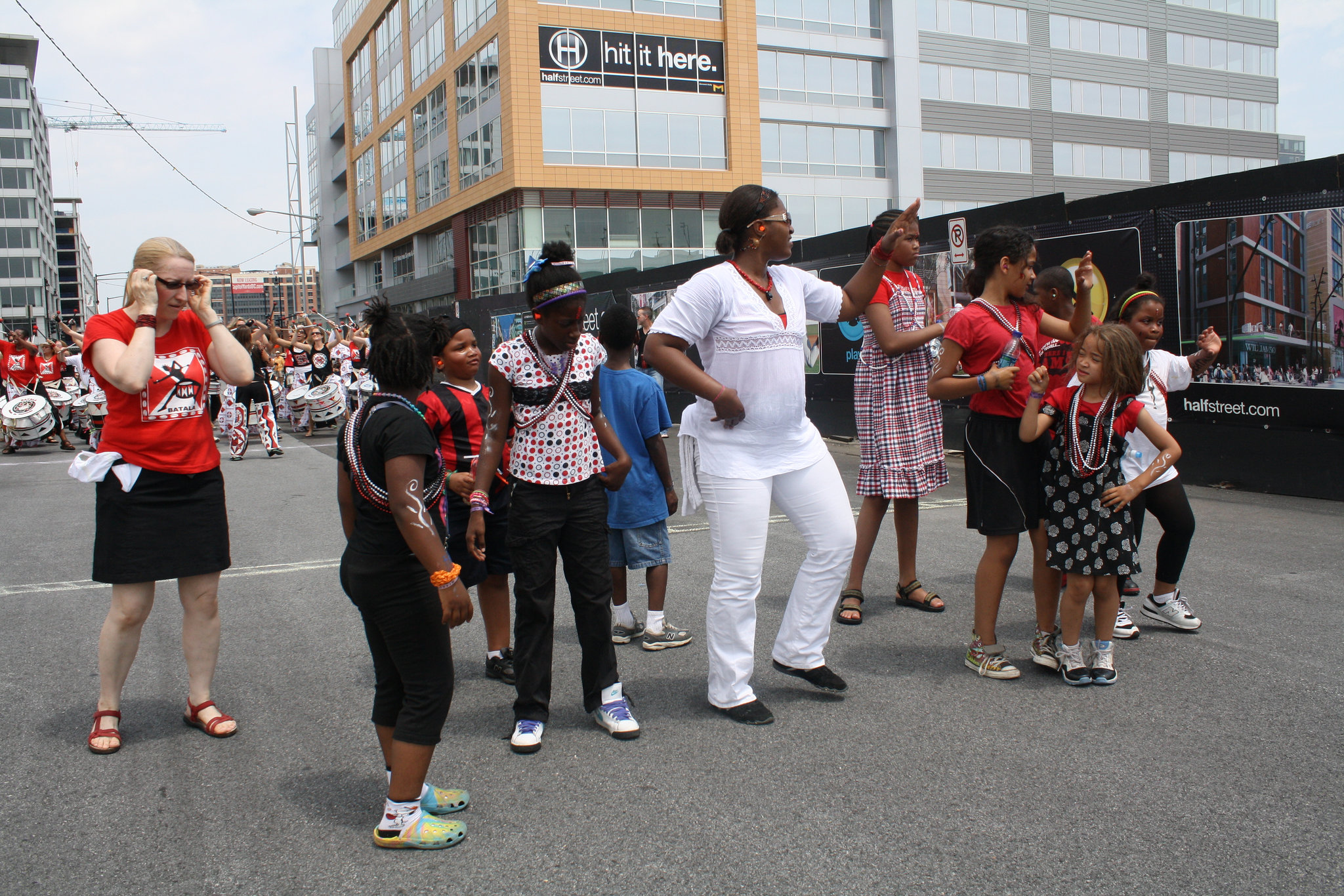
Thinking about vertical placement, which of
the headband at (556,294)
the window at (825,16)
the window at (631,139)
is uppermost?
the window at (825,16)

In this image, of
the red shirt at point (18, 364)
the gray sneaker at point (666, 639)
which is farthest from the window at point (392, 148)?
the gray sneaker at point (666, 639)

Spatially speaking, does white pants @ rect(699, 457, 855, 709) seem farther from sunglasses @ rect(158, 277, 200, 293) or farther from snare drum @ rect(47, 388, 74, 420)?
snare drum @ rect(47, 388, 74, 420)

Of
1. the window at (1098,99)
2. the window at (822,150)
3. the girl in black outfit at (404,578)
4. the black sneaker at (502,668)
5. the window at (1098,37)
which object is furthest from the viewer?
the window at (1098,99)

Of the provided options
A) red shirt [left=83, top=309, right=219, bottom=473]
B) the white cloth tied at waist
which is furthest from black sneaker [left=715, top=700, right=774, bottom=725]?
the white cloth tied at waist

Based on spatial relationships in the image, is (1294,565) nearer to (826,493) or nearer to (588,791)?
(826,493)

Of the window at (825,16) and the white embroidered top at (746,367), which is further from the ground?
the window at (825,16)

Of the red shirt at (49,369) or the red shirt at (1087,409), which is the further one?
the red shirt at (49,369)

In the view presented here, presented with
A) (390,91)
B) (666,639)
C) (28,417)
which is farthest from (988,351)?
(390,91)

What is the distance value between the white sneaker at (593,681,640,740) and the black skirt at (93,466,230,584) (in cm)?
160

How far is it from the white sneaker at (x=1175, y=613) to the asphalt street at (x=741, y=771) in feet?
0.40

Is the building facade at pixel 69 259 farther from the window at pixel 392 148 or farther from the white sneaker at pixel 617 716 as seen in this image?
the white sneaker at pixel 617 716

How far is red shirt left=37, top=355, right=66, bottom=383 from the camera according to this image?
1756cm

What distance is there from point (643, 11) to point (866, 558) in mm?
36742

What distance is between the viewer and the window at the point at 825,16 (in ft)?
133
